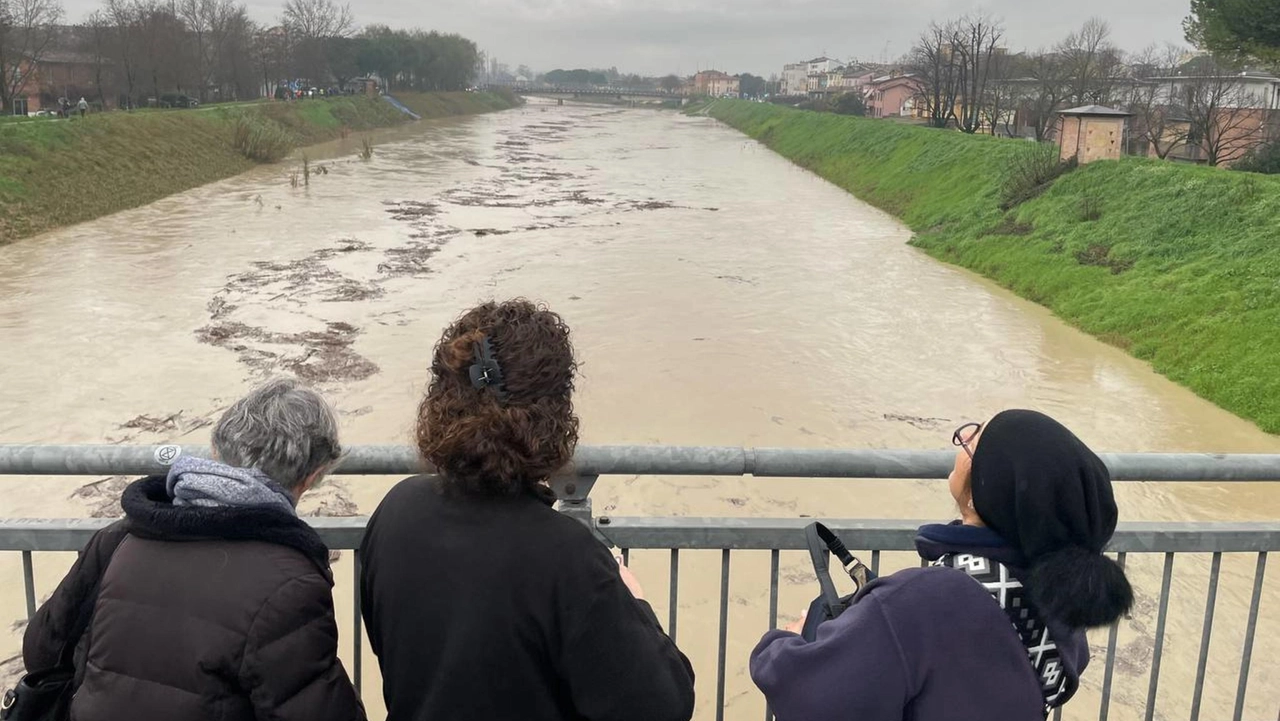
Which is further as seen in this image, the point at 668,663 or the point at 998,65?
the point at 998,65

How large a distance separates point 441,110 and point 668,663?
86.6 m

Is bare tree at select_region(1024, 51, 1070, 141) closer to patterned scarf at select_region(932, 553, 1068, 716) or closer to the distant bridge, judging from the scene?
patterned scarf at select_region(932, 553, 1068, 716)

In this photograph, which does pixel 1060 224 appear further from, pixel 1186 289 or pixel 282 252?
pixel 282 252

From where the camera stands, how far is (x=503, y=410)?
1687mm

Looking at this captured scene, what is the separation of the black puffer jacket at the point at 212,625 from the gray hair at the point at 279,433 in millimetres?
165

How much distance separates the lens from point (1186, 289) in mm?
14195

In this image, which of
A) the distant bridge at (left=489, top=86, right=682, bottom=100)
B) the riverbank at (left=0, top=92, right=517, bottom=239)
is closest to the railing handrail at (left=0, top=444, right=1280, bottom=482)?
the riverbank at (left=0, top=92, right=517, bottom=239)

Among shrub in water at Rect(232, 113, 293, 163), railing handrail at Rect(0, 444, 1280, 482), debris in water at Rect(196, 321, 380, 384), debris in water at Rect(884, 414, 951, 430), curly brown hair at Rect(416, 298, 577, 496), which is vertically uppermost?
shrub in water at Rect(232, 113, 293, 163)

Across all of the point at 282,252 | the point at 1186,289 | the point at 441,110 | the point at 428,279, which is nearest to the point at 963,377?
the point at 1186,289

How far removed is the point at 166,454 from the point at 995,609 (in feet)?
6.16

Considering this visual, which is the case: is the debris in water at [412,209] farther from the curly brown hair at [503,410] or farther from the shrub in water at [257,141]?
the curly brown hair at [503,410]

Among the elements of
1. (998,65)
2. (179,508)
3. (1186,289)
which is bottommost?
(1186,289)

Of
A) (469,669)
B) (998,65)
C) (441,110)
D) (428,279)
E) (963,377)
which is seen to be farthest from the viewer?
(441,110)

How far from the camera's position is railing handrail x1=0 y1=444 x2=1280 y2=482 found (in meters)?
2.34
